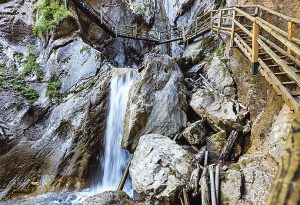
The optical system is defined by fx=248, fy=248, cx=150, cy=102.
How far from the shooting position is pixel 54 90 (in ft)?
39.4

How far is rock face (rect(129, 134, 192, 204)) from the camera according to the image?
673 centimetres

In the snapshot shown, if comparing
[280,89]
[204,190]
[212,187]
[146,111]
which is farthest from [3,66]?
[280,89]

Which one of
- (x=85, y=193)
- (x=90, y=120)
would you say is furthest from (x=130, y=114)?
(x=85, y=193)

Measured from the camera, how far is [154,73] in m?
10.8

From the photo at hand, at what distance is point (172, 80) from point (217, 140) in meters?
3.51

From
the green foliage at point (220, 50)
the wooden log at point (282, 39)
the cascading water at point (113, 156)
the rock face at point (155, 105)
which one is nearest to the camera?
the wooden log at point (282, 39)

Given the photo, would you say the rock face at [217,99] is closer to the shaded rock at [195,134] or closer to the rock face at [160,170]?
the shaded rock at [195,134]

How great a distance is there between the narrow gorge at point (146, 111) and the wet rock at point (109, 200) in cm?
4

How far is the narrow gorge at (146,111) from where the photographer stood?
6.34 meters

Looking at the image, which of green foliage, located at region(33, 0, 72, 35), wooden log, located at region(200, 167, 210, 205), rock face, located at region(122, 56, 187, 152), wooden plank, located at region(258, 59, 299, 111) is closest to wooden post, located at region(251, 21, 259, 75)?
wooden plank, located at region(258, 59, 299, 111)

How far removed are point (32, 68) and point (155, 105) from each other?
7.20m

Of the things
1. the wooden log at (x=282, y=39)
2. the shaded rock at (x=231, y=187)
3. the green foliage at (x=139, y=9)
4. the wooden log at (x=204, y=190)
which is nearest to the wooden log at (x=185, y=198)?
the wooden log at (x=204, y=190)

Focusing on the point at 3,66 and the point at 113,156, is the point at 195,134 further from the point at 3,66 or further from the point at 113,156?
→ the point at 3,66

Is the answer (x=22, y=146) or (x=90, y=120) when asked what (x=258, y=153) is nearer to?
(x=90, y=120)
